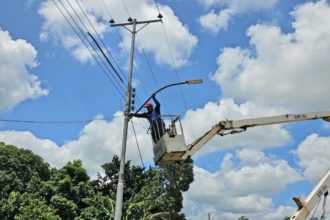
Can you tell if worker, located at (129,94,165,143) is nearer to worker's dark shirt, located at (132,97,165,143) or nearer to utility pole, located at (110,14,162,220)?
worker's dark shirt, located at (132,97,165,143)

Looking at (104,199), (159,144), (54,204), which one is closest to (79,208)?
(54,204)

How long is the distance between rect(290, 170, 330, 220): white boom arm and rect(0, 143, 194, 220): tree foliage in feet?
64.5

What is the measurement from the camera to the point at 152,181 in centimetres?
4134

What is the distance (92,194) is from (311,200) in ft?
86.5

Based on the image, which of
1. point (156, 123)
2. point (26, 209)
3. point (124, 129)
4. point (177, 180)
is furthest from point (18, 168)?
point (156, 123)

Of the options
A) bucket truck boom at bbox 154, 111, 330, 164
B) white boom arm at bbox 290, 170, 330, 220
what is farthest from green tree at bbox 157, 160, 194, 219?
white boom arm at bbox 290, 170, 330, 220

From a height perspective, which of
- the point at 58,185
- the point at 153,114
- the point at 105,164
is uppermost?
the point at 105,164

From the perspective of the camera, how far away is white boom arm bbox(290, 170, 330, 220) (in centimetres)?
1115

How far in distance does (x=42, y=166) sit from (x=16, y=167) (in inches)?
186

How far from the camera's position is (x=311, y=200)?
11438mm

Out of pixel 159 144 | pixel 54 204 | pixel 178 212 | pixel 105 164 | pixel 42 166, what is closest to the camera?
pixel 159 144

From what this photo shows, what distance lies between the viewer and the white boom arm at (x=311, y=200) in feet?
36.6

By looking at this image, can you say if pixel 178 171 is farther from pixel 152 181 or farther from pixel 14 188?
pixel 14 188

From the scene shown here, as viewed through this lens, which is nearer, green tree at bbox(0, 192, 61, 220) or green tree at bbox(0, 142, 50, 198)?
green tree at bbox(0, 192, 61, 220)
